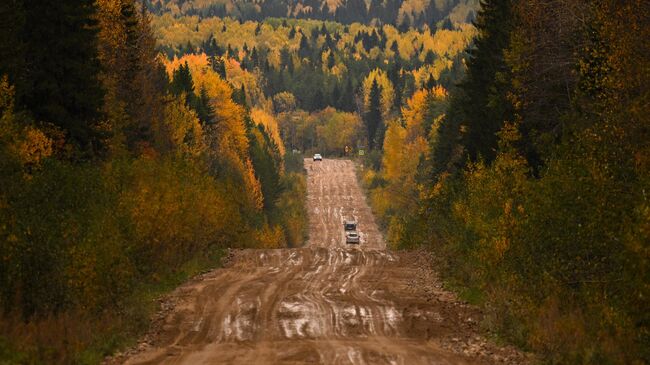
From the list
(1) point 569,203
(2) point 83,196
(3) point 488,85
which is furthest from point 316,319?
(3) point 488,85

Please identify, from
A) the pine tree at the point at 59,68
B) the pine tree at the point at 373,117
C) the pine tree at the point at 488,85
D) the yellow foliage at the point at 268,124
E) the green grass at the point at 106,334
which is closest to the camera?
the green grass at the point at 106,334

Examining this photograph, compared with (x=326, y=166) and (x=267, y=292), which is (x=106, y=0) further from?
(x=326, y=166)

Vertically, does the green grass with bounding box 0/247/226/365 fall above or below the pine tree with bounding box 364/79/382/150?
below

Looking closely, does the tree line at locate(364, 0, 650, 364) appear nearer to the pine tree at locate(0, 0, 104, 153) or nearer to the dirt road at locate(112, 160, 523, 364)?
the dirt road at locate(112, 160, 523, 364)

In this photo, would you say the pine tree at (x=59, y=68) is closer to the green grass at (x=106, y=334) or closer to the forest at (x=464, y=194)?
the forest at (x=464, y=194)

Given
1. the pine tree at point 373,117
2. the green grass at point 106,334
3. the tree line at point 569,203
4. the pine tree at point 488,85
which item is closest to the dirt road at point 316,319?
the green grass at point 106,334

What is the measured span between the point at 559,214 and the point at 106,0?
2958cm

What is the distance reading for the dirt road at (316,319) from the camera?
17172 millimetres

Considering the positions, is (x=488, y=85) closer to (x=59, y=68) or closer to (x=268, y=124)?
(x=59, y=68)

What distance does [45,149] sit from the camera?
25531 millimetres

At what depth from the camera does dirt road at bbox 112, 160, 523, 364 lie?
1717cm

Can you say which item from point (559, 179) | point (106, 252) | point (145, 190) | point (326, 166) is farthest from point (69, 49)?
point (326, 166)

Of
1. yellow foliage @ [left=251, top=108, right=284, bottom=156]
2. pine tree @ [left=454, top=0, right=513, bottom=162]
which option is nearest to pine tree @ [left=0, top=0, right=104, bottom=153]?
pine tree @ [left=454, top=0, right=513, bottom=162]

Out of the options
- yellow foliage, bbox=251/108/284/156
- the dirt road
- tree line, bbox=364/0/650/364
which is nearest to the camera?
tree line, bbox=364/0/650/364
